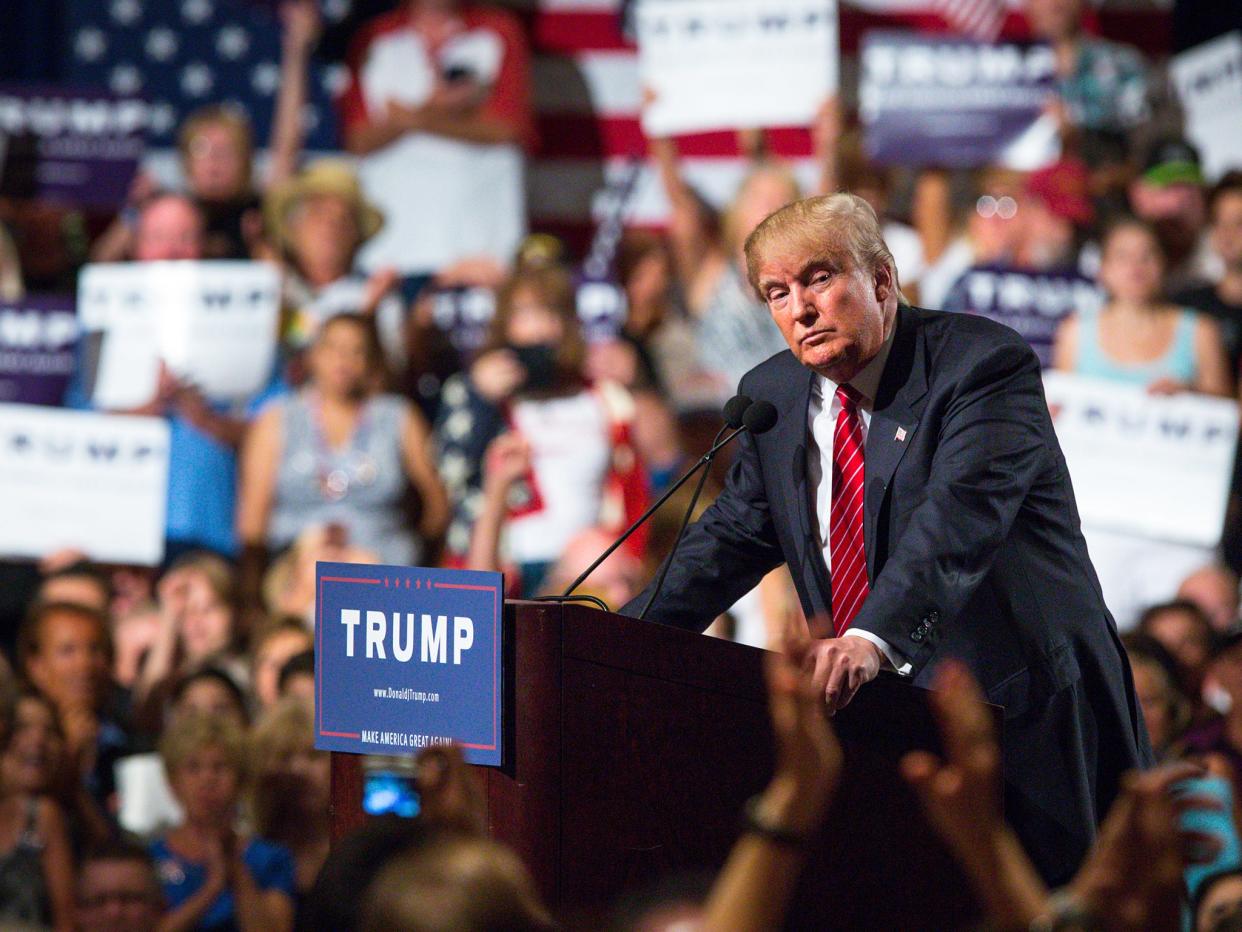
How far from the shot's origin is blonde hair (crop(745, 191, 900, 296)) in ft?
8.47

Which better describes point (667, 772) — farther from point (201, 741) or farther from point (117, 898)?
point (201, 741)

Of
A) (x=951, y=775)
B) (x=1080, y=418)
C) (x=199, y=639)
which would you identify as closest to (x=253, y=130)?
(x=199, y=639)

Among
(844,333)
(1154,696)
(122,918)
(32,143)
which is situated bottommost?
(122,918)

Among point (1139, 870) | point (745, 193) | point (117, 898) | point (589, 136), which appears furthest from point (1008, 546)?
point (589, 136)

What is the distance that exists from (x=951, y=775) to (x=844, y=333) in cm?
118

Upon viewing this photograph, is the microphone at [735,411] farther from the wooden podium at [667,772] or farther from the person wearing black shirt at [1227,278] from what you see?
the person wearing black shirt at [1227,278]

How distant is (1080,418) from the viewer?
5.46m

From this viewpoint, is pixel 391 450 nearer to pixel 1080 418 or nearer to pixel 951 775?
pixel 1080 418

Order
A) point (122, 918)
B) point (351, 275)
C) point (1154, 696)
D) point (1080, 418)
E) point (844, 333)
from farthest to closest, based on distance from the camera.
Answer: point (351, 275) < point (1080, 418) < point (1154, 696) < point (122, 918) < point (844, 333)

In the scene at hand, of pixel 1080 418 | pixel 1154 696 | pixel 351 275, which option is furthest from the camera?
pixel 351 275

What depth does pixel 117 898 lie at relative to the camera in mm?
3961

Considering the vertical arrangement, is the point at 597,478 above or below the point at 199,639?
above

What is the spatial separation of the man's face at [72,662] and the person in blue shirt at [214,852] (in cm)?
53

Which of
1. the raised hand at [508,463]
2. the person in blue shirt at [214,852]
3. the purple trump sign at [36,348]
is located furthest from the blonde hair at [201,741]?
the purple trump sign at [36,348]
